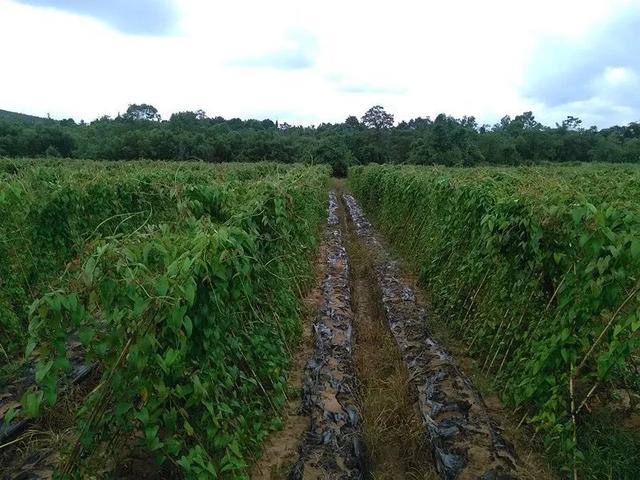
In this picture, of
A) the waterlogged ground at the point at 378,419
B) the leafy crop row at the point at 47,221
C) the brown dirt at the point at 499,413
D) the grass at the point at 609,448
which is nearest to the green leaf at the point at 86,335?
the waterlogged ground at the point at 378,419

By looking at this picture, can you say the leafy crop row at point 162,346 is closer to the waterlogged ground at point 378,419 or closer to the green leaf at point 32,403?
the green leaf at point 32,403

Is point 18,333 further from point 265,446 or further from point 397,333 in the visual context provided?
point 397,333

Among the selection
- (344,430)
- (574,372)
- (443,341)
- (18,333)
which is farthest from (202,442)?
(443,341)

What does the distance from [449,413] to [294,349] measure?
2.04 meters

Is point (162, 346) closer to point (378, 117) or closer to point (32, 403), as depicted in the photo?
point (32, 403)

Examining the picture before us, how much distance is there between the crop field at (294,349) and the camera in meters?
2.44

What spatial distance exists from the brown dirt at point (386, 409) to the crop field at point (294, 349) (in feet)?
0.06

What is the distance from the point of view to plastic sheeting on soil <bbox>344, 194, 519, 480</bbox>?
3.52 m

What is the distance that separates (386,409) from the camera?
448cm

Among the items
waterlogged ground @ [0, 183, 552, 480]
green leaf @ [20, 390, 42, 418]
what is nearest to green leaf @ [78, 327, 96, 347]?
green leaf @ [20, 390, 42, 418]

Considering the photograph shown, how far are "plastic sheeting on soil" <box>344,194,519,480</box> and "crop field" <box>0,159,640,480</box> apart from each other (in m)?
0.02

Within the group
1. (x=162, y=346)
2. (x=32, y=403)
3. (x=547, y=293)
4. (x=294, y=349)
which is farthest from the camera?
(x=294, y=349)

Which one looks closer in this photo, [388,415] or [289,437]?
[289,437]

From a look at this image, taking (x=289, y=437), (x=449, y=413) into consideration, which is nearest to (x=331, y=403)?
(x=289, y=437)
